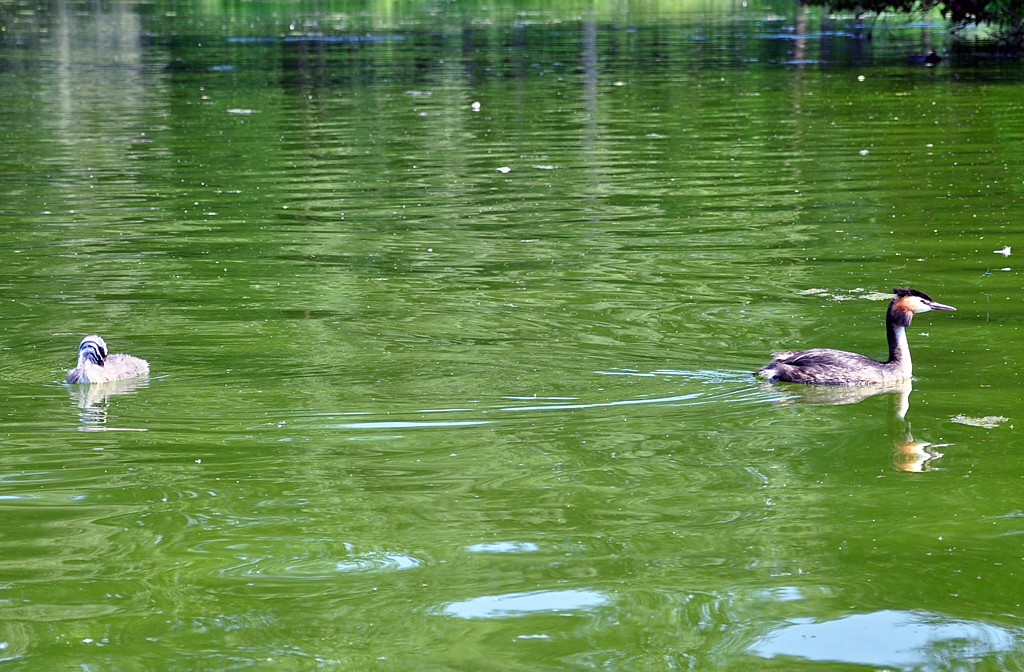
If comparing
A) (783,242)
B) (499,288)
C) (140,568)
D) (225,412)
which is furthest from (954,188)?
(140,568)

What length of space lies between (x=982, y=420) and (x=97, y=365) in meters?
5.78

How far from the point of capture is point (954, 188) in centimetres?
1811

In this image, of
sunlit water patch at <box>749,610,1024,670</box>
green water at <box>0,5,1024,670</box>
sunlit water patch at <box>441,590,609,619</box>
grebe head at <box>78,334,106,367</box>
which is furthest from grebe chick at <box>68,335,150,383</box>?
sunlit water patch at <box>749,610,1024,670</box>

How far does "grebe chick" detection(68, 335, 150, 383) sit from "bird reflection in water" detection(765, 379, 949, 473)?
4361 millimetres

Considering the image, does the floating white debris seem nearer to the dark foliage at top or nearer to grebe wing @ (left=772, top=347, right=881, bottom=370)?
grebe wing @ (left=772, top=347, right=881, bottom=370)

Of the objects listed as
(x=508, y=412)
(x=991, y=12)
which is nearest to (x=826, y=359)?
(x=508, y=412)

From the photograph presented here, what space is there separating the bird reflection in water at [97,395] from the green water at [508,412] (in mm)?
41

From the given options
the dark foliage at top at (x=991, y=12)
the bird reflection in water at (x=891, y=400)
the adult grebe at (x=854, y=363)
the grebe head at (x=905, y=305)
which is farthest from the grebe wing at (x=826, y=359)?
the dark foliage at top at (x=991, y=12)

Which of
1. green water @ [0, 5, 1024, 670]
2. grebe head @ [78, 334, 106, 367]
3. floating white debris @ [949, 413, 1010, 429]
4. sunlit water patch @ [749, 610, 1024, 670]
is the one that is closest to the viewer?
sunlit water patch @ [749, 610, 1024, 670]

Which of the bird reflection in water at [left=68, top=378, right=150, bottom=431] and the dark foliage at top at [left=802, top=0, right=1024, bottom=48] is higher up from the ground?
the dark foliage at top at [left=802, top=0, right=1024, bottom=48]

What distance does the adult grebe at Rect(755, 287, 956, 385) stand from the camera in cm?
975

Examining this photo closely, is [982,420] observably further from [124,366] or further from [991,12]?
[991,12]

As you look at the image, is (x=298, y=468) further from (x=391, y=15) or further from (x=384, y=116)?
(x=391, y=15)

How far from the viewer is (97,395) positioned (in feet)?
31.9
